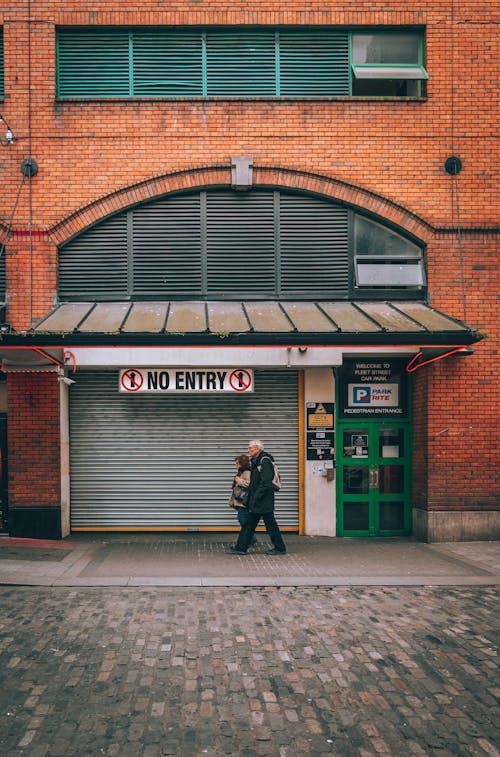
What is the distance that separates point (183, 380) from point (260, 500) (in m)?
2.50

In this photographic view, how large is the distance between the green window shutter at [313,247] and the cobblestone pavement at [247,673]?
5557mm

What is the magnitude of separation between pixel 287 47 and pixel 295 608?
9658 mm

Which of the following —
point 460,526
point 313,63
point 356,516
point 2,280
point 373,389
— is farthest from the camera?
point 373,389

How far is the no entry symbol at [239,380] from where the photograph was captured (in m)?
10.1

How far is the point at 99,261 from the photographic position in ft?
34.9

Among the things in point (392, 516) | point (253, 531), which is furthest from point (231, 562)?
point (392, 516)

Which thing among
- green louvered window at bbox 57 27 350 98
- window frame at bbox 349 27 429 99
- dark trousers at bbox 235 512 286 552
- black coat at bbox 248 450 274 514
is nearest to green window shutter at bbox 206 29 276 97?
green louvered window at bbox 57 27 350 98

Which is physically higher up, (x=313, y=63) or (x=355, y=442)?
(x=313, y=63)

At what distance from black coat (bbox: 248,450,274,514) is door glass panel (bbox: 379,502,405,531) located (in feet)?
9.72

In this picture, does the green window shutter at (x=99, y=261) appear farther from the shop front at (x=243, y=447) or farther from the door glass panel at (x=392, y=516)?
the door glass panel at (x=392, y=516)

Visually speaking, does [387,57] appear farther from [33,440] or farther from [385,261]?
[33,440]

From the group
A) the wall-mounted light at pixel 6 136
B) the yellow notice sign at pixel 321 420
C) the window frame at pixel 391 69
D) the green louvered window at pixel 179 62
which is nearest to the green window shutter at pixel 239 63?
the green louvered window at pixel 179 62

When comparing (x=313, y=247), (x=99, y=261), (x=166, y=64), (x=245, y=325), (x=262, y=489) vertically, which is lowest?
(x=262, y=489)

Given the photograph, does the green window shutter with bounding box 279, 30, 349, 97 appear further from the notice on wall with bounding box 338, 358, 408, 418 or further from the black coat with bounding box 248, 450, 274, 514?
the black coat with bounding box 248, 450, 274, 514
